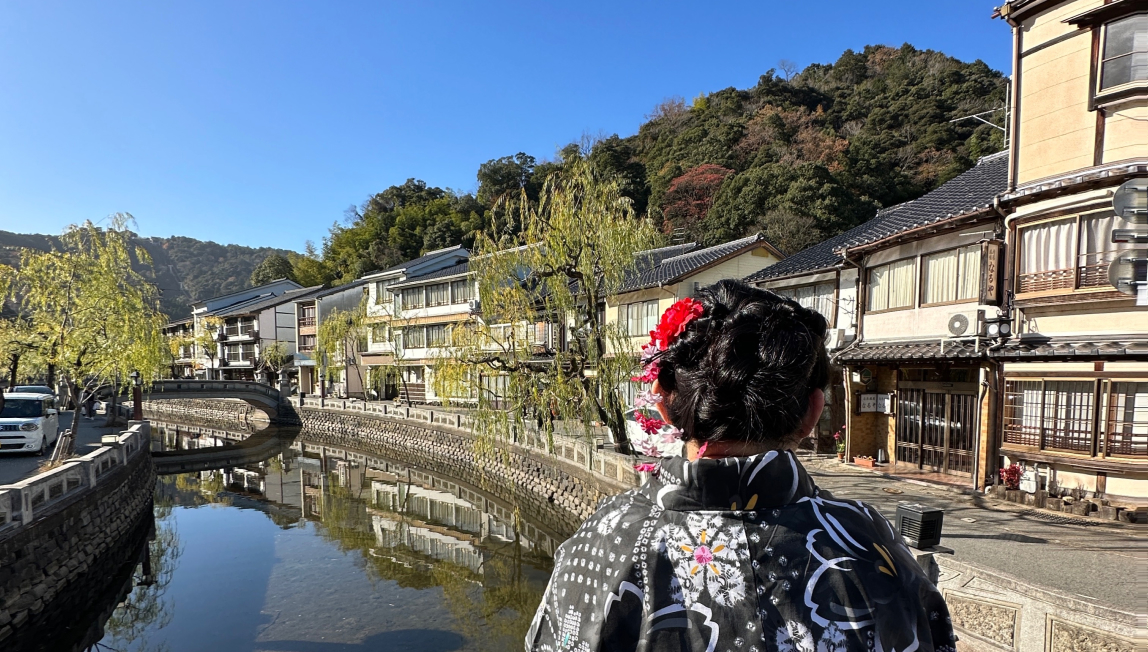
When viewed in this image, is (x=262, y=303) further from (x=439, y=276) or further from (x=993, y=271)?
(x=993, y=271)

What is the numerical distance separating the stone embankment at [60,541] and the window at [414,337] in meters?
19.2

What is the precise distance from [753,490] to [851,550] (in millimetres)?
246

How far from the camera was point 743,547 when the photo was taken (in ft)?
4.34

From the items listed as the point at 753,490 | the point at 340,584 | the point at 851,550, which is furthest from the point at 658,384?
the point at 340,584

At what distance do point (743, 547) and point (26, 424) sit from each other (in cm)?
2067

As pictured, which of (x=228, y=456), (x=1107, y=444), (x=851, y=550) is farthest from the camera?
(x=228, y=456)

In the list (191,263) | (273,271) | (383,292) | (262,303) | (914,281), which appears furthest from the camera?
(191,263)

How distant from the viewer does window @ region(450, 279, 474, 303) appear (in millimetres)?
31994

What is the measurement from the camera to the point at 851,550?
130cm

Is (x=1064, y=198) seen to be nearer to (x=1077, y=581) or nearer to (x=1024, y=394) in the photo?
(x=1024, y=394)

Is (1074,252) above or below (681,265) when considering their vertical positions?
below

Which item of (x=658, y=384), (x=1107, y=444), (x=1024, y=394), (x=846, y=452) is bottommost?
(x=846, y=452)

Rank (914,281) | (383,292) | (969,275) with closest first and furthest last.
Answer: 1. (969,275)
2. (914,281)
3. (383,292)

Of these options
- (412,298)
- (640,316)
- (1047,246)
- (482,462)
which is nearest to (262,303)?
(412,298)
